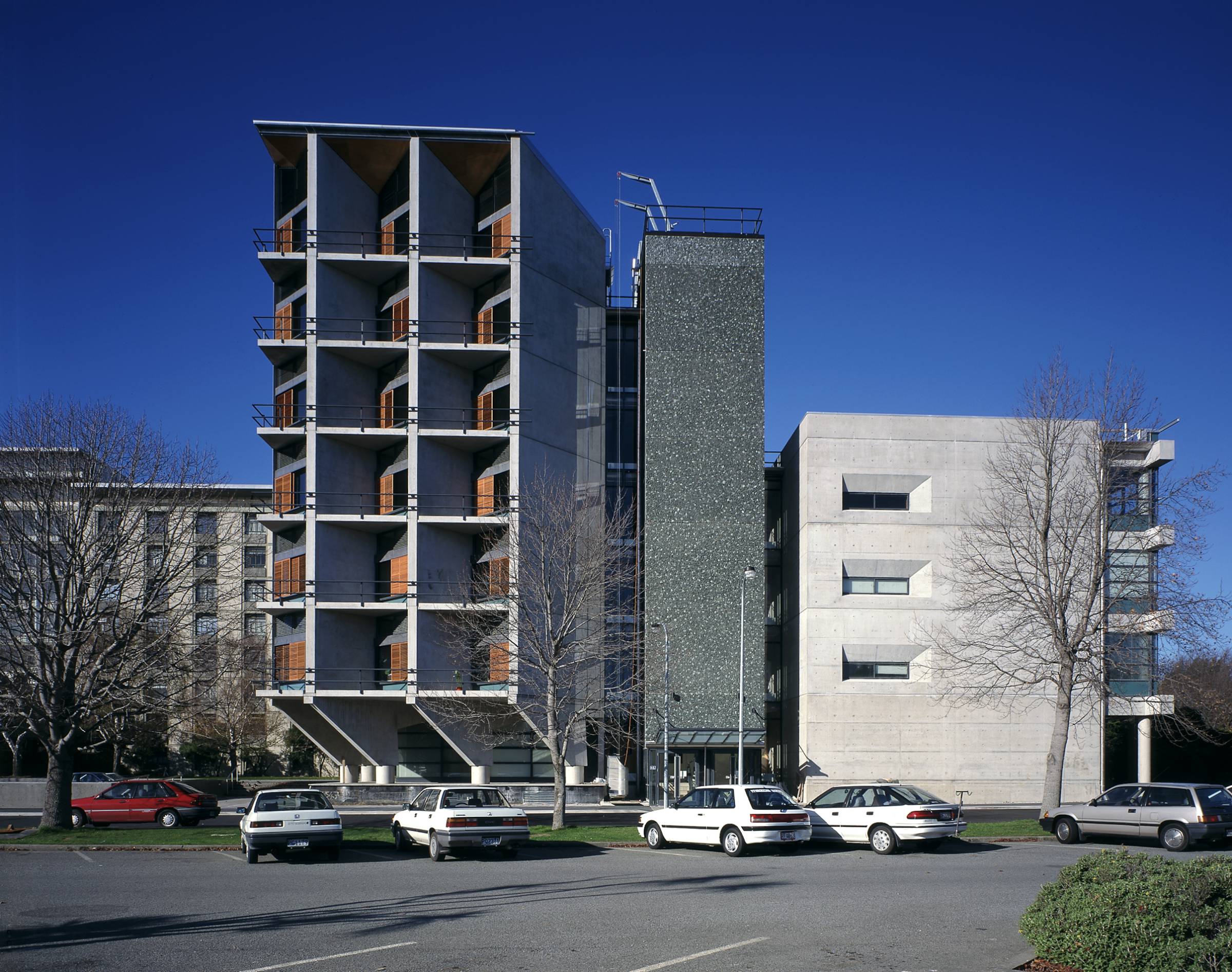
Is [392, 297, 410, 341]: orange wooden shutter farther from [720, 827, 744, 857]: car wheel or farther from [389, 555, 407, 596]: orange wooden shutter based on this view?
[720, 827, 744, 857]: car wheel

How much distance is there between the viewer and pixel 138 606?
3128 centimetres

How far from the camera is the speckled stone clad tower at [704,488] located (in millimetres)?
45031

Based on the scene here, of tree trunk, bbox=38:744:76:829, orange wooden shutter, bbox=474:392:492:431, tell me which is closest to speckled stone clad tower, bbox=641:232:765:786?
orange wooden shutter, bbox=474:392:492:431

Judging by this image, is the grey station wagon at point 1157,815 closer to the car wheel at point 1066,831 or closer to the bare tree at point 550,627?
the car wheel at point 1066,831

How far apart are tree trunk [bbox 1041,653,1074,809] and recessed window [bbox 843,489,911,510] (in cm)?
1548

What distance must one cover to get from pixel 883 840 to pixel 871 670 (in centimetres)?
2160

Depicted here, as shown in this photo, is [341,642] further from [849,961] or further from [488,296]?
[849,961]

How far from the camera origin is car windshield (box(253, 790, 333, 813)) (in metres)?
21.8

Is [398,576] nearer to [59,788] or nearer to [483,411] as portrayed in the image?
[483,411]

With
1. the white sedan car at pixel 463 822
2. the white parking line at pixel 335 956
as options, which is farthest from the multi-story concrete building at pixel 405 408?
the white parking line at pixel 335 956

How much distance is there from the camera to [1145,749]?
46219 millimetres

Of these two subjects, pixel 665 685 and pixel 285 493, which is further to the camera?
pixel 285 493

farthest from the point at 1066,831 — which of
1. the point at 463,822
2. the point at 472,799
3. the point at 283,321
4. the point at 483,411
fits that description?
the point at 283,321

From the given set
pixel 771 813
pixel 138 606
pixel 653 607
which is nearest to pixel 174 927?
pixel 771 813
